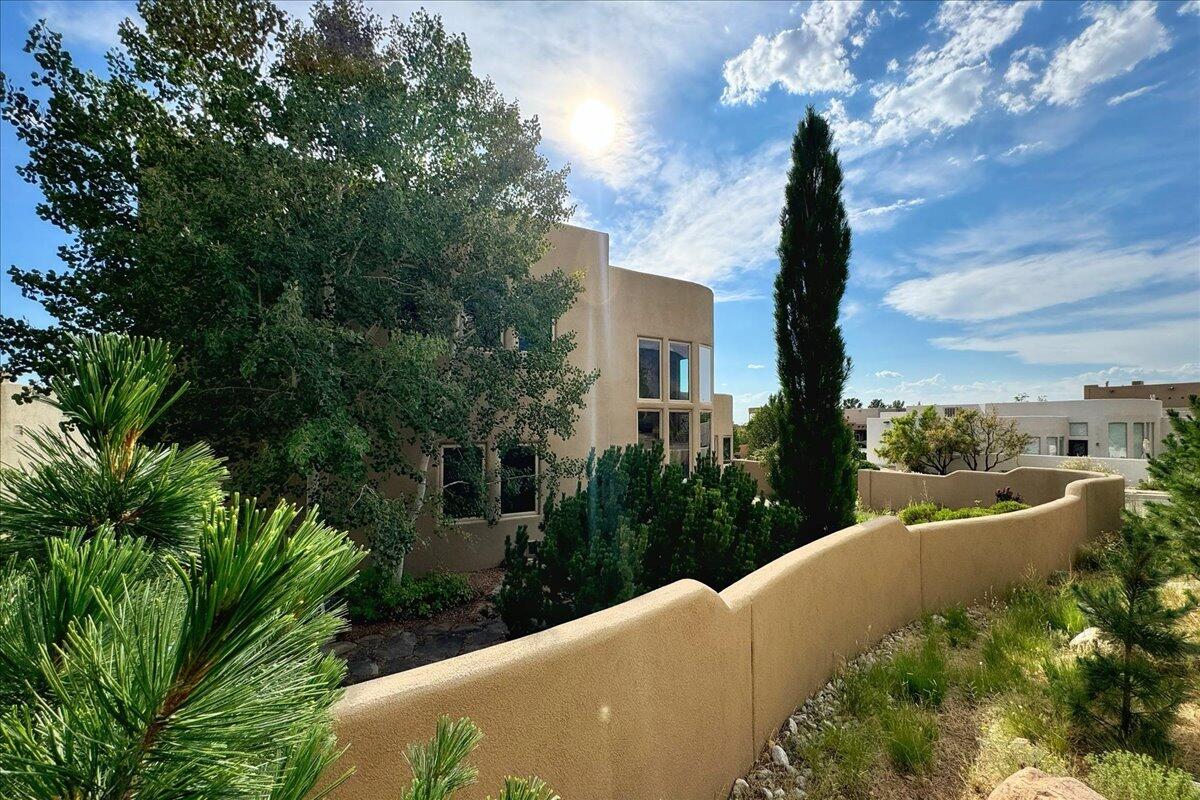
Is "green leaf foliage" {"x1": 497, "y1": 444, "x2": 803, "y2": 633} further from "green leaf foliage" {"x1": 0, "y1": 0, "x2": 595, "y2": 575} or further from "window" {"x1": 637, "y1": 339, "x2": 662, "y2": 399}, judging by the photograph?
"window" {"x1": 637, "y1": 339, "x2": 662, "y2": 399}

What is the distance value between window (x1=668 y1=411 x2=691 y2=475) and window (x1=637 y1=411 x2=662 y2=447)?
450mm

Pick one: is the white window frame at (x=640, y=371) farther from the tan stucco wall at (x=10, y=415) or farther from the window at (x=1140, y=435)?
the window at (x=1140, y=435)

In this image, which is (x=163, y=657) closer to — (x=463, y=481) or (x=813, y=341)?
(x=463, y=481)

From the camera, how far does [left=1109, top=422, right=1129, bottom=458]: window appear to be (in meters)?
27.0

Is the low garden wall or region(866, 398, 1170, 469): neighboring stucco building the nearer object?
the low garden wall

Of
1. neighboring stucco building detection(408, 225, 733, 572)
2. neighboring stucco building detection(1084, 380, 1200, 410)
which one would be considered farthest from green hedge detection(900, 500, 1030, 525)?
neighboring stucco building detection(1084, 380, 1200, 410)

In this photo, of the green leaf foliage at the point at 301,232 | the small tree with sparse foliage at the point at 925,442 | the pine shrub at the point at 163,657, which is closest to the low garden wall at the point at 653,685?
the pine shrub at the point at 163,657

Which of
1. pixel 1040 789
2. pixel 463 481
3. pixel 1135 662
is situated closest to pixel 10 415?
pixel 463 481

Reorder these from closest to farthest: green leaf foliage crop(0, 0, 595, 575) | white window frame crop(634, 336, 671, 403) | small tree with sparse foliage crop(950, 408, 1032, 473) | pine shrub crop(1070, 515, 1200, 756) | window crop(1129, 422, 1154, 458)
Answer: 1. pine shrub crop(1070, 515, 1200, 756)
2. green leaf foliage crop(0, 0, 595, 575)
3. white window frame crop(634, 336, 671, 403)
4. small tree with sparse foliage crop(950, 408, 1032, 473)
5. window crop(1129, 422, 1154, 458)

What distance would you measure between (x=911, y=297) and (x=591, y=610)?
19396 mm

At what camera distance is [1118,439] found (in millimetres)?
27406

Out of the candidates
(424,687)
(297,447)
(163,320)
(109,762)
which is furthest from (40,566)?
(163,320)

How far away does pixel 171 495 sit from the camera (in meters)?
1.32

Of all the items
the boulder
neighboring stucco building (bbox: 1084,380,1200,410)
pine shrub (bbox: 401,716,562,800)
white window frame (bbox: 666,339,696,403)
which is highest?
neighboring stucco building (bbox: 1084,380,1200,410)
